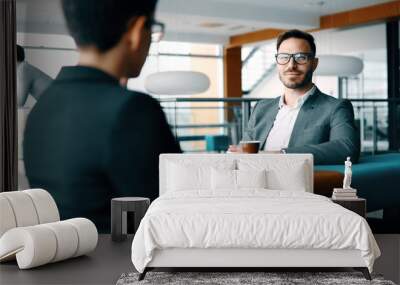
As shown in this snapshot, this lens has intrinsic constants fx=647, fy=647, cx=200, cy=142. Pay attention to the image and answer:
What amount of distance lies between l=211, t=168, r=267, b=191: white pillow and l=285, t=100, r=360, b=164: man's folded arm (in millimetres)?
642

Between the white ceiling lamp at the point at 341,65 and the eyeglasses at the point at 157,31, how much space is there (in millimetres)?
1591

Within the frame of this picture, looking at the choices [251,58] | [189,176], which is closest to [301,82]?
[251,58]

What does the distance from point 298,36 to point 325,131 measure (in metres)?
1.00

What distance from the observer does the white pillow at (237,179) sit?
5844 mm

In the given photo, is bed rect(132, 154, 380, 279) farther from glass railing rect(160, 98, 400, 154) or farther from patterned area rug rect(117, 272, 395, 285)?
glass railing rect(160, 98, 400, 154)

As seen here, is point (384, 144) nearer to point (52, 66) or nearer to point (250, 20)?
point (250, 20)

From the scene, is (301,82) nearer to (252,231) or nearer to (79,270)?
(252,231)

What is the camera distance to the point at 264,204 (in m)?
4.77

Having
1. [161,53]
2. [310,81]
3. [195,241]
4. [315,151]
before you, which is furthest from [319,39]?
[195,241]

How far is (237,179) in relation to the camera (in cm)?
587

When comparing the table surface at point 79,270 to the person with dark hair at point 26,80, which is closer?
the table surface at point 79,270

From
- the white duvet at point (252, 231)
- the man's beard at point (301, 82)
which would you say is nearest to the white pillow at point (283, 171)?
the man's beard at point (301, 82)

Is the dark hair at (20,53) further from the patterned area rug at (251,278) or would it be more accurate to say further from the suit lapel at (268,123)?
the patterned area rug at (251,278)

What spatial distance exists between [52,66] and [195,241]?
3106 mm
